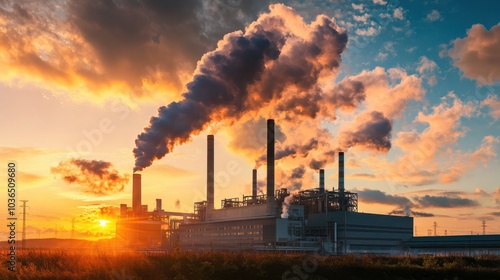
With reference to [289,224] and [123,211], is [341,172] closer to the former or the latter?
[289,224]

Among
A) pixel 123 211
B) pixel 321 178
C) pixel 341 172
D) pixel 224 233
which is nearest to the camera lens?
pixel 224 233

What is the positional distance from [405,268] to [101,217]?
80263 mm

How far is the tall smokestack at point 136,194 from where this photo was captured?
241 ft

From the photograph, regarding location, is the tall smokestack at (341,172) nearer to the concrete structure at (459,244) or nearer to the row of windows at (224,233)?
the concrete structure at (459,244)

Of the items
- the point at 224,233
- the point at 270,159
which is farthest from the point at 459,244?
the point at 224,233

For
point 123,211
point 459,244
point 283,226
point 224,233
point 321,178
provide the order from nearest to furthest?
point 283,226
point 459,244
point 224,233
point 321,178
point 123,211

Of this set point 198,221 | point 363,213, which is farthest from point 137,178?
point 363,213

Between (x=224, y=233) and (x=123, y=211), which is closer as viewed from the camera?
(x=224, y=233)

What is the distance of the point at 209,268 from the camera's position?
23.6m

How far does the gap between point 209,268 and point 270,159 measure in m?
52.1

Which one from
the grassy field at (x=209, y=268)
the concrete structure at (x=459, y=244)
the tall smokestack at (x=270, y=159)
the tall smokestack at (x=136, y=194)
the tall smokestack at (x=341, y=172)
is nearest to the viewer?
the grassy field at (x=209, y=268)

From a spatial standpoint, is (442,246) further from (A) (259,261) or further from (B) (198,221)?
(A) (259,261)

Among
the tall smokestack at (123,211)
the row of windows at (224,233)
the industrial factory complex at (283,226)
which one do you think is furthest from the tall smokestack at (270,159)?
the tall smokestack at (123,211)

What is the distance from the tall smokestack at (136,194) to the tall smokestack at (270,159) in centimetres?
2066
